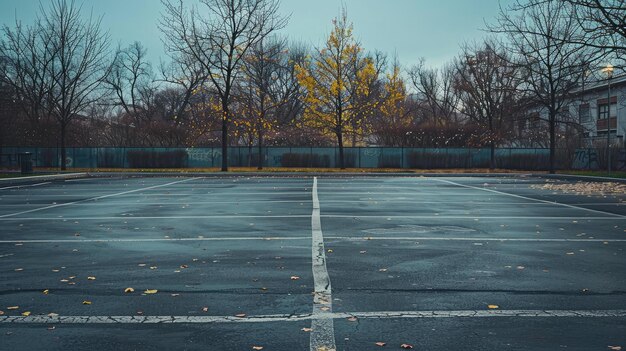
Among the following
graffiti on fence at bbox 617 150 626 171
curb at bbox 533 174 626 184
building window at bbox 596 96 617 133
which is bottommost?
curb at bbox 533 174 626 184

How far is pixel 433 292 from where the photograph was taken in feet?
19.2

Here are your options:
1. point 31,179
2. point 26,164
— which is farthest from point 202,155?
point 31,179

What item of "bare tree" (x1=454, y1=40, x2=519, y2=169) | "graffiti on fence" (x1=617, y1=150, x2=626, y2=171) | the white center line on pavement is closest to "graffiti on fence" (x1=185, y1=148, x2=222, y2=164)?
"bare tree" (x1=454, y1=40, x2=519, y2=169)

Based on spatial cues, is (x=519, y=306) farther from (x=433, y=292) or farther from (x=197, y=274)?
(x=197, y=274)

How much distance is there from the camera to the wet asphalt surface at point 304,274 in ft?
14.7

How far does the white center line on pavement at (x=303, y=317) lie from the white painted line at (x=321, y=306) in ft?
0.30

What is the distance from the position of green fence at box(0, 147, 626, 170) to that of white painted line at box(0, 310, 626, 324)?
131 feet

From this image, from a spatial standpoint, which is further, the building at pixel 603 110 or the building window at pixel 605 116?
the building window at pixel 605 116

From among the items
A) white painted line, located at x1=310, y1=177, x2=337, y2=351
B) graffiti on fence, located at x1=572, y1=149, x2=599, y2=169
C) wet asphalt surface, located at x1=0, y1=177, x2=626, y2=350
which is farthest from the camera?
graffiti on fence, located at x1=572, y1=149, x2=599, y2=169

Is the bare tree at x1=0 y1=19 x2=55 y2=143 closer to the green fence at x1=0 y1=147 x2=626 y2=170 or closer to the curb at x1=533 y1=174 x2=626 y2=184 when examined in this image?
the green fence at x1=0 y1=147 x2=626 y2=170

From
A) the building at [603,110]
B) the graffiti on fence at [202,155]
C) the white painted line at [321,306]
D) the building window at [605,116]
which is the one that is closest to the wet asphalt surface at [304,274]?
the white painted line at [321,306]

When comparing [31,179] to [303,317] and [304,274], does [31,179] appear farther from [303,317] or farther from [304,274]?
[303,317]

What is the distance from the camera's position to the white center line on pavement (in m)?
4.89

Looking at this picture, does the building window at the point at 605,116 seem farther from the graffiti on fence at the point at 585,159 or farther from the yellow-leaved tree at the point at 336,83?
the yellow-leaved tree at the point at 336,83
